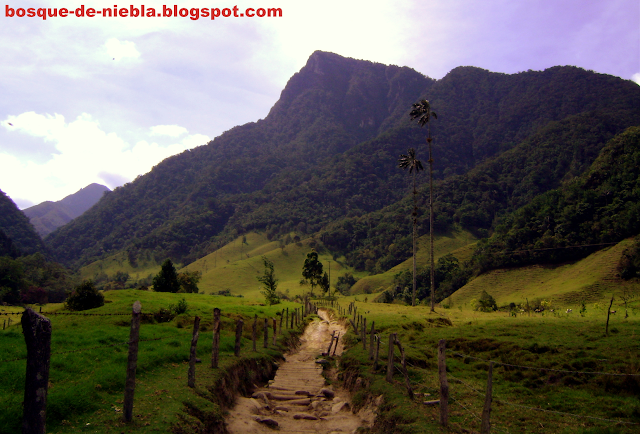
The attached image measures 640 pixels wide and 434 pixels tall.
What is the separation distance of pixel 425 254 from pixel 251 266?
61.3m

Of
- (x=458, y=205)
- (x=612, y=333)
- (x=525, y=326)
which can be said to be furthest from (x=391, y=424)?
(x=458, y=205)

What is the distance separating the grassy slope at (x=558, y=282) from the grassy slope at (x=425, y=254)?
33095mm

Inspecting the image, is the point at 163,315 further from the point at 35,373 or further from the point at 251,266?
the point at 251,266

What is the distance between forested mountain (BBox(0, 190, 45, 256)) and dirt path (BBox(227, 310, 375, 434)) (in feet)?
567

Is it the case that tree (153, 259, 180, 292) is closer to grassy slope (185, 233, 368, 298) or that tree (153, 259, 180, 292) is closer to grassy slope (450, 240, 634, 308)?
grassy slope (450, 240, 634, 308)

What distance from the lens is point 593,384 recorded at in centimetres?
1293

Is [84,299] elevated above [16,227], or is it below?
below

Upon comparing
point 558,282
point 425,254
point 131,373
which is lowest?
point 558,282

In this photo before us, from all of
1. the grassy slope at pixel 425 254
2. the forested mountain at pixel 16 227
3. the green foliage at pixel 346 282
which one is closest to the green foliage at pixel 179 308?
the grassy slope at pixel 425 254

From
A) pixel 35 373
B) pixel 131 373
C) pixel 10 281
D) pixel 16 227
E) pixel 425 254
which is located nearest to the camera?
pixel 35 373

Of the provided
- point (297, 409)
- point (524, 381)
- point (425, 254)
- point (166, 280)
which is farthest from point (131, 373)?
point (425, 254)

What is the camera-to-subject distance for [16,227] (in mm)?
163500

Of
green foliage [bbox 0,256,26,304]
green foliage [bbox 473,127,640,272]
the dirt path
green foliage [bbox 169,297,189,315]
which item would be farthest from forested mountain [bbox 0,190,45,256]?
the dirt path

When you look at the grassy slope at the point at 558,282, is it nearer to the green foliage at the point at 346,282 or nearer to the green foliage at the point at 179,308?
the green foliage at the point at 179,308
